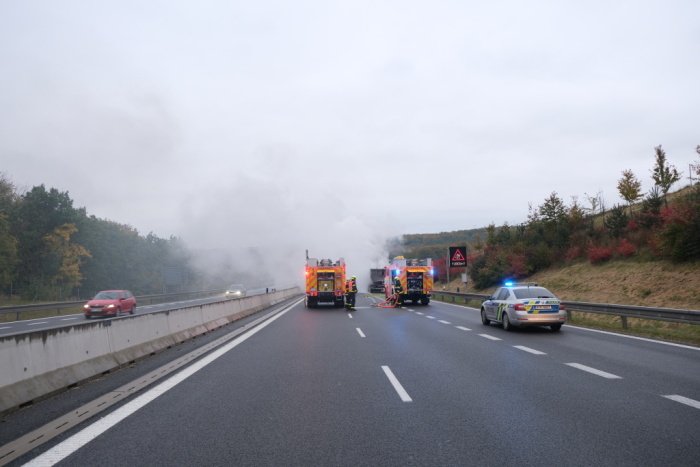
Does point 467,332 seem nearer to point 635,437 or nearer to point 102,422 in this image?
point 635,437

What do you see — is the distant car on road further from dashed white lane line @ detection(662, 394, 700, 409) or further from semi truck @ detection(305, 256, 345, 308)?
dashed white lane line @ detection(662, 394, 700, 409)

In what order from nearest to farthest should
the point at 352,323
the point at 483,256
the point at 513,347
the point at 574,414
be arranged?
the point at 574,414
the point at 513,347
the point at 352,323
the point at 483,256

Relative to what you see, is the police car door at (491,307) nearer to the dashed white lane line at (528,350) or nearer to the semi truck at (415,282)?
the dashed white lane line at (528,350)

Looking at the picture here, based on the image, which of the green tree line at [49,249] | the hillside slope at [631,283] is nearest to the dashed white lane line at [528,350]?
the hillside slope at [631,283]

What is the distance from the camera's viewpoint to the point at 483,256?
2055 inches

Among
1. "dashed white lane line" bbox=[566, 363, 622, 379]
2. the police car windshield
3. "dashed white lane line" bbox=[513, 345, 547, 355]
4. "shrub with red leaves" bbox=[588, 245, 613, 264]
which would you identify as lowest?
"dashed white lane line" bbox=[513, 345, 547, 355]

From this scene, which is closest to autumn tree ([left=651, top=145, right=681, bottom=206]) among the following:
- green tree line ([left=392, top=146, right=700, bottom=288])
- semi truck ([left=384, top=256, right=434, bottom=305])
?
green tree line ([left=392, top=146, right=700, bottom=288])

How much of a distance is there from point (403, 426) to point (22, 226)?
67.4 m

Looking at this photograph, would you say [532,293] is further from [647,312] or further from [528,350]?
[528,350]

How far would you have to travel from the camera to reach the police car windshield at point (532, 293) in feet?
51.9

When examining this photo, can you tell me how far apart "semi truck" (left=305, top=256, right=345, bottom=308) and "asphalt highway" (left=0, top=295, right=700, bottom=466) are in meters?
19.8

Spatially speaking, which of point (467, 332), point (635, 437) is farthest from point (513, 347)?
point (635, 437)

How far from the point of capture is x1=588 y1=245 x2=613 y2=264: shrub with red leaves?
3784 centimetres

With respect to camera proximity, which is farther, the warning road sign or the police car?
the warning road sign
